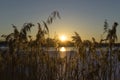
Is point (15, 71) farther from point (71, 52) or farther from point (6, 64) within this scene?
point (71, 52)

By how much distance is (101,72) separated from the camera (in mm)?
7832

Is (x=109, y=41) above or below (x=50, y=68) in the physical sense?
above

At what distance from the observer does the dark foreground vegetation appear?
763 centimetres

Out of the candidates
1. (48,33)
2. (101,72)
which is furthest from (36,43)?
(101,72)

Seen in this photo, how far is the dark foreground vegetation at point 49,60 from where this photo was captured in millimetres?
7633

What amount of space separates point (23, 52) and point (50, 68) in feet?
2.56

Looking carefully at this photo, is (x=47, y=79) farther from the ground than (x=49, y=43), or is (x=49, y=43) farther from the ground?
(x=49, y=43)

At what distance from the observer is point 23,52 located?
837 centimetres

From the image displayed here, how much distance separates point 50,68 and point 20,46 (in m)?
0.85

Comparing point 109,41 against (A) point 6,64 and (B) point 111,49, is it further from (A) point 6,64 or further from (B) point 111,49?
(A) point 6,64

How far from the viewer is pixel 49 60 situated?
26.9ft

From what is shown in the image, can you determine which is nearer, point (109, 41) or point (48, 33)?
point (109, 41)

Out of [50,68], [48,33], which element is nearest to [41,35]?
[48,33]

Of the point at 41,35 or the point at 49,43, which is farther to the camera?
the point at 49,43
